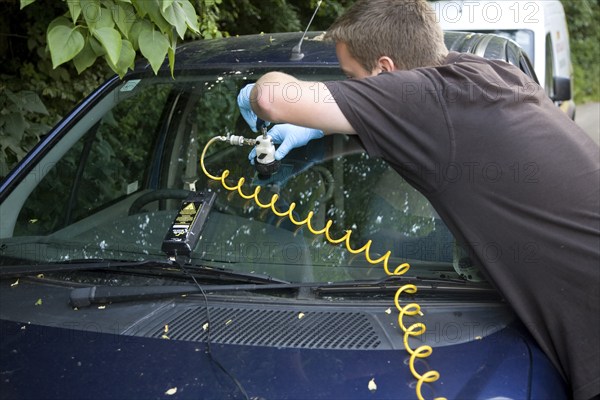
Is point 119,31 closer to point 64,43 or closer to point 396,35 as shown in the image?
point 64,43

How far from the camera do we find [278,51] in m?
3.08

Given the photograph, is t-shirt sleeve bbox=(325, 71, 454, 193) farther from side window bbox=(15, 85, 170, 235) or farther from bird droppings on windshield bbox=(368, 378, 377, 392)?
side window bbox=(15, 85, 170, 235)

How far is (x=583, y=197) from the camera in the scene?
2.14 m

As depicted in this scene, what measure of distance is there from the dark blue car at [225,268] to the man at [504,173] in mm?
103

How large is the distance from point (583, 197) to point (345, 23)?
2.86ft

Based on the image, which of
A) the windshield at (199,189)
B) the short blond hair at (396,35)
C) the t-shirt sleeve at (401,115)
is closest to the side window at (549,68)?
the windshield at (199,189)

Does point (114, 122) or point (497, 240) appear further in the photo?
point (114, 122)

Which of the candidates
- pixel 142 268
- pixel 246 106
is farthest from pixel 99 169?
pixel 142 268

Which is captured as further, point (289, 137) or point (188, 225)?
point (289, 137)

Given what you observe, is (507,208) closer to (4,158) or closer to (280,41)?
(280,41)

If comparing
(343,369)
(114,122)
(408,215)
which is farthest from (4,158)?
(343,369)

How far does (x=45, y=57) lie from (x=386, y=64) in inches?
145

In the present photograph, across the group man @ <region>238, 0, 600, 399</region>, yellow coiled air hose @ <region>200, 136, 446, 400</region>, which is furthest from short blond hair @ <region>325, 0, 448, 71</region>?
yellow coiled air hose @ <region>200, 136, 446, 400</region>

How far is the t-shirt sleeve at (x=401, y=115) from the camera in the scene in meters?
2.13
